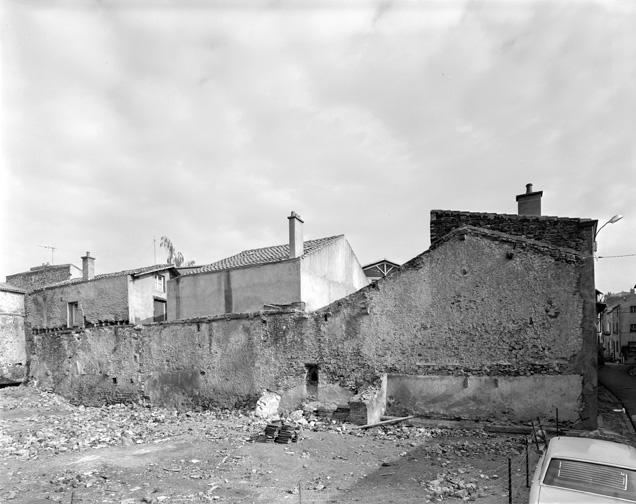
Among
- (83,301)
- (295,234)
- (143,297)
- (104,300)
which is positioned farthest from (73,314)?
(295,234)

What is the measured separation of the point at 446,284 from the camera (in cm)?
1149

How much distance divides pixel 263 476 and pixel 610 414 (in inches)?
362

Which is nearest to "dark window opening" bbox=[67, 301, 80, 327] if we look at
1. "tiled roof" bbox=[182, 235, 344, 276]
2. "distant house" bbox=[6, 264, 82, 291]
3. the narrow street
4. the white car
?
"tiled roof" bbox=[182, 235, 344, 276]

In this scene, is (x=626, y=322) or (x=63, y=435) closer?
(x=63, y=435)

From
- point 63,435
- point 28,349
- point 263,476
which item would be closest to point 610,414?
point 263,476

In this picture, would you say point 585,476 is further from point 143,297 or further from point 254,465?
point 143,297

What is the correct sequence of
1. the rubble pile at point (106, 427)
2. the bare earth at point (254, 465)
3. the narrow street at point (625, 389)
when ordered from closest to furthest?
the bare earth at point (254, 465) → the rubble pile at point (106, 427) → the narrow street at point (625, 389)

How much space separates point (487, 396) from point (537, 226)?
14.9 ft

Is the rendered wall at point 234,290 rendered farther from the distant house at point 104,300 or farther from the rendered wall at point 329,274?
the distant house at point 104,300

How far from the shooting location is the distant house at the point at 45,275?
31.1 meters

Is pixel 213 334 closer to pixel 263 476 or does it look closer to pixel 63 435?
pixel 63 435

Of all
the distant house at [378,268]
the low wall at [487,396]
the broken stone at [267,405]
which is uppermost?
the distant house at [378,268]

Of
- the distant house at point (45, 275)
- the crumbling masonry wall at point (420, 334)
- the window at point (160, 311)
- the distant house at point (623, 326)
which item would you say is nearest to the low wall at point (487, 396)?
the crumbling masonry wall at point (420, 334)

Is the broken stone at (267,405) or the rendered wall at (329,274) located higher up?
the rendered wall at (329,274)
